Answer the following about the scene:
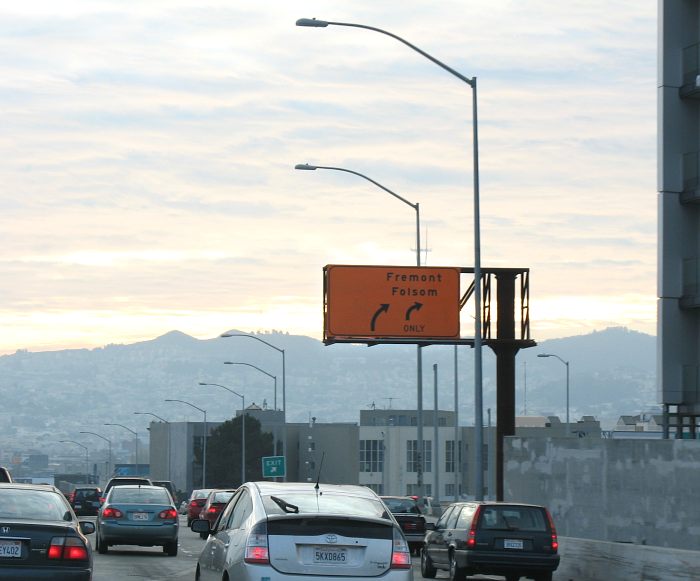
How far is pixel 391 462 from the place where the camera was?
164 metres

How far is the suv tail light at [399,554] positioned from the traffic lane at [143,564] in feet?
37.4

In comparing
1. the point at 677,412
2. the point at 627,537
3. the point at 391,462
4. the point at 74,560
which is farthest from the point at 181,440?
the point at 74,560

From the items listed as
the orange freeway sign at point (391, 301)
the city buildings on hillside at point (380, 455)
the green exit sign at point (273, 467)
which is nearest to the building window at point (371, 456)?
the city buildings on hillside at point (380, 455)

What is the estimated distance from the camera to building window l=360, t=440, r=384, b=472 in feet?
533

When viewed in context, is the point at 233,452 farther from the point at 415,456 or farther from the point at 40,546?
the point at 40,546

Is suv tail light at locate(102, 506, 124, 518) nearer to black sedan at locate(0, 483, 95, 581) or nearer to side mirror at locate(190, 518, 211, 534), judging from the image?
black sedan at locate(0, 483, 95, 581)

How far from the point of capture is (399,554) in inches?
560

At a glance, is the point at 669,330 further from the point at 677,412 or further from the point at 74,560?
the point at 74,560

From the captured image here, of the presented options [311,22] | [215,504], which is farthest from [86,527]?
[215,504]

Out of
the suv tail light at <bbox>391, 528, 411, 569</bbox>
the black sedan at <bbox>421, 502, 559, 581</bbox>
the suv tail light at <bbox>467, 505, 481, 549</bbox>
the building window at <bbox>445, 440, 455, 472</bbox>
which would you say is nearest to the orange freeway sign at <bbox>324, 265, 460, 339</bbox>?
the black sedan at <bbox>421, 502, 559, 581</bbox>

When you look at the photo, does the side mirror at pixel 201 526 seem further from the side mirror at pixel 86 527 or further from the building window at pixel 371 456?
the building window at pixel 371 456

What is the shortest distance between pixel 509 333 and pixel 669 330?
38.0 feet

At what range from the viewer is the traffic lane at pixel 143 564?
2589cm

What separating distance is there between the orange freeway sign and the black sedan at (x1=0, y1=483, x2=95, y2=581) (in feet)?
89.9
